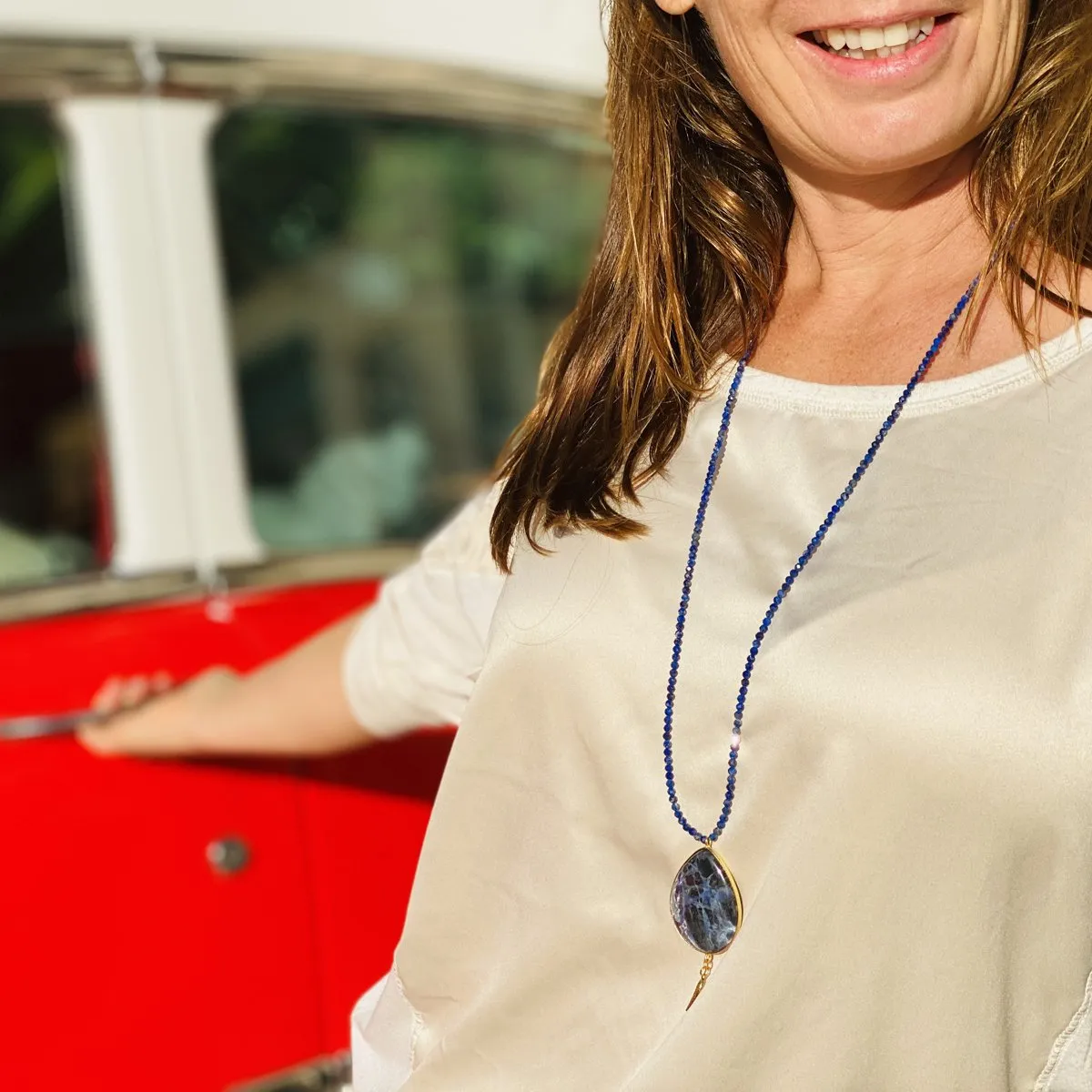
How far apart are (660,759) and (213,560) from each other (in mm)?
1384

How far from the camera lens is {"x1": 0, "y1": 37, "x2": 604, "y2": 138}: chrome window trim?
2396mm

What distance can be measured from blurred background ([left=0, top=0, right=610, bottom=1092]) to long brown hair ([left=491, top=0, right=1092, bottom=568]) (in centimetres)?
100

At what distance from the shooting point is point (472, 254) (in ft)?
11.0

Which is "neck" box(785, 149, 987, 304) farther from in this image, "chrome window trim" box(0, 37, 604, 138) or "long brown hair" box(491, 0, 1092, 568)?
"chrome window trim" box(0, 37, 604, 138)

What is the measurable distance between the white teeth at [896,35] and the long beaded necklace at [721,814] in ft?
0.64

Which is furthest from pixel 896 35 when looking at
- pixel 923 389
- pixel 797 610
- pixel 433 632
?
pixel 433 632

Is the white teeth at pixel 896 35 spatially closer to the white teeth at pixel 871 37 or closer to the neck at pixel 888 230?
the white teeth at pixel 871 37

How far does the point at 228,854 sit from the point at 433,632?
88 cm

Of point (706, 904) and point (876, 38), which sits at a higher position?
point (876, 38)

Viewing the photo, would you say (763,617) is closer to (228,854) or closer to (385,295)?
(228,854)

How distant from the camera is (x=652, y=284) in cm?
145

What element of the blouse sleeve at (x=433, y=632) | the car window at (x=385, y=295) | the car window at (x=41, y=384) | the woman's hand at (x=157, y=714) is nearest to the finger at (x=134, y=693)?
the woman's hand at (x=157, y=714)

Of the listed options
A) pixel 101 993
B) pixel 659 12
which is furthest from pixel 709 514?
A: pixel 101 993

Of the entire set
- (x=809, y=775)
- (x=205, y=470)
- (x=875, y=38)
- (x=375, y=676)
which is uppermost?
(x=875, y=38)
